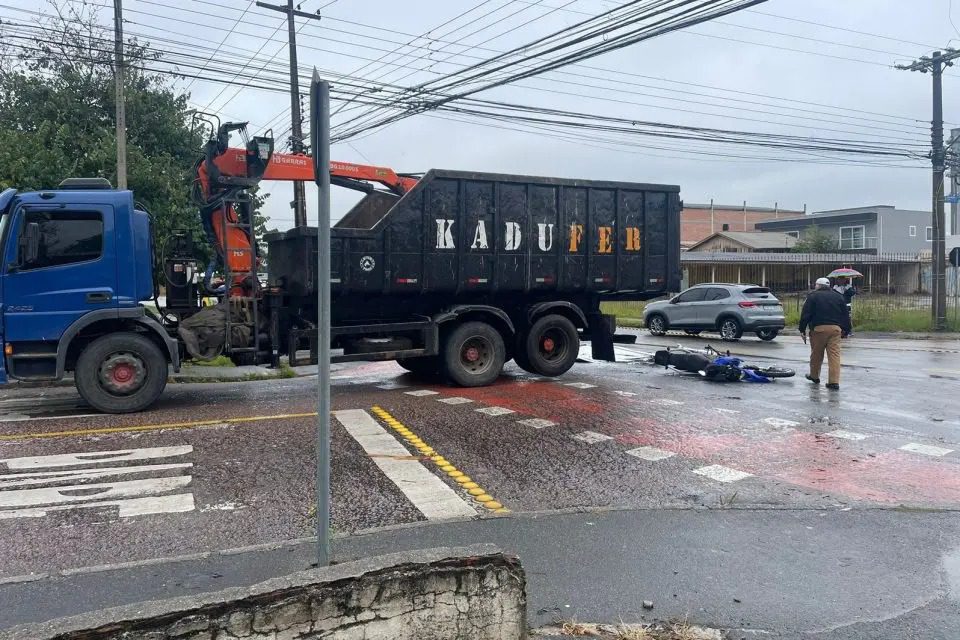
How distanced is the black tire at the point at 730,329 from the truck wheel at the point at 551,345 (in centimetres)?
986

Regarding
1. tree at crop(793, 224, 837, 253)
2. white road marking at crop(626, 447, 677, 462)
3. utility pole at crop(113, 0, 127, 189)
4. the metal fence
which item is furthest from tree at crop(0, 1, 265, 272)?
tree at crop(793, 224, 837, 253)

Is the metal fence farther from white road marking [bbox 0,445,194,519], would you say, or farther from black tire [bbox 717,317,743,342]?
white road marking [bbox 0,445,194,519]

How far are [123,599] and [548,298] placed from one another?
9.56 metres

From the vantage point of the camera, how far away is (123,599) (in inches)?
166

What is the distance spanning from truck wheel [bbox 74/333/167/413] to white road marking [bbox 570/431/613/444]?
5272mm

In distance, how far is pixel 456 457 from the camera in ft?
24.5

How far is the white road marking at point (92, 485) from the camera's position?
589 centimetres

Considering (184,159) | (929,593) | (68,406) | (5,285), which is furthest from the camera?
(184,159)

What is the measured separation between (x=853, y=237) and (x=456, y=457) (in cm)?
5918

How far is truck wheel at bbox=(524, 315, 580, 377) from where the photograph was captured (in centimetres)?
1266

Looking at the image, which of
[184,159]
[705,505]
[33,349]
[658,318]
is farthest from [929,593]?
[658,318]

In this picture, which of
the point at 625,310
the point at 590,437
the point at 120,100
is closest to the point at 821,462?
the point at 590,437

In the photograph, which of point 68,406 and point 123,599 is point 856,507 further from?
point 68,406

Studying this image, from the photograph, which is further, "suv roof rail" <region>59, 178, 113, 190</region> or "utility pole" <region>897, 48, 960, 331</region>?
"utility pole" <region>897, 48, 960, 331</region>
